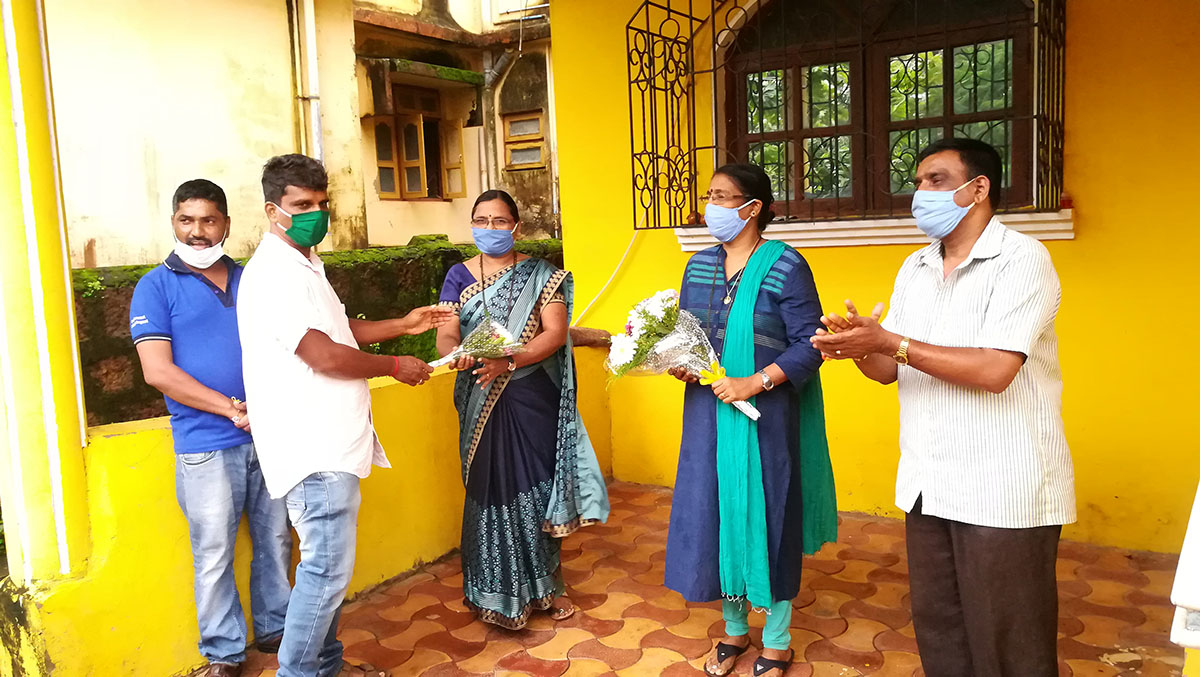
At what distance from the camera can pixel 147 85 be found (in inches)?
328

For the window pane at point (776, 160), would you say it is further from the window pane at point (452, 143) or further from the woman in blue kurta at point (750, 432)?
the window pane at point (452, 143)

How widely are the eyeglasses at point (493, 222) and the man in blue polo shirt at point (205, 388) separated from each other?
2.88 feet

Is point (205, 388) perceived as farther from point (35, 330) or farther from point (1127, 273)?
point (1127, 273)

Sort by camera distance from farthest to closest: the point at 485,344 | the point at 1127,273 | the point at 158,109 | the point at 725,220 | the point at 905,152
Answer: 1. the point at 158,109
2. the point at 905,152
3. the point at 1127,273
4. the point at 485,344
5. the point at 725,220

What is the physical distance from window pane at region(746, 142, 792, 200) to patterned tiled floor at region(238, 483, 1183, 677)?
185cm

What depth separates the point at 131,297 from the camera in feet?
23.6

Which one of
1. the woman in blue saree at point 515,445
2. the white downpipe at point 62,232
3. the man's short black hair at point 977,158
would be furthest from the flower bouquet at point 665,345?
the white downpipe at point 62,232

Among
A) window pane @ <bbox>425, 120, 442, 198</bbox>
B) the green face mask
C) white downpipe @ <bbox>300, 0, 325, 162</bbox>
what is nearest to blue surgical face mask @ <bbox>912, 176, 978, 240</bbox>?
the green face mask

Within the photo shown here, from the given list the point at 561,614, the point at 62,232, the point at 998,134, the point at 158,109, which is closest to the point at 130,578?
the point at 62,232

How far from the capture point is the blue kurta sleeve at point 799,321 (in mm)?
2771

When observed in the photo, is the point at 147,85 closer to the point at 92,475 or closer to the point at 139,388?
the point at 139,388

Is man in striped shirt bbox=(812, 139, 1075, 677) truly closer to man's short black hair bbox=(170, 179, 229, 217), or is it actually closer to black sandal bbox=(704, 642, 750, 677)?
black sandal bbox=(704, 642, 750, 677)

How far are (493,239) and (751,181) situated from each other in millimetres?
999

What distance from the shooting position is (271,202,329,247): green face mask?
2.67 m
